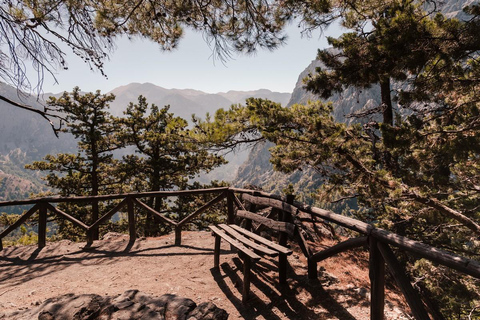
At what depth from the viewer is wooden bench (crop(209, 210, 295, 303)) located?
343cm

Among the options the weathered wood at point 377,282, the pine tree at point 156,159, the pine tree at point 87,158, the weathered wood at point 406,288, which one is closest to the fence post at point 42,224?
the weathered wood at point 377,282

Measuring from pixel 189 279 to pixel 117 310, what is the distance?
5.06ft

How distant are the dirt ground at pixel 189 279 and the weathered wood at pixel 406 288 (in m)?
1.13

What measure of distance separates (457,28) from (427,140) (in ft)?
9.61

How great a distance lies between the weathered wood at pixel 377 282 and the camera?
2863mm

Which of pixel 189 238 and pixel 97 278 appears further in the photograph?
pixel 189 238

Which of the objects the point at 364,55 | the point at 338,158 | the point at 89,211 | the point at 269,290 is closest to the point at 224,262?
the point at 269,290

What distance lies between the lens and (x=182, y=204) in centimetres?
1623

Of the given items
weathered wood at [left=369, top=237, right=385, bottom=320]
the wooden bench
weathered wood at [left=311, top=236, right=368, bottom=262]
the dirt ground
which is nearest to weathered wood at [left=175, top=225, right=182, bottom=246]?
the dirt ground

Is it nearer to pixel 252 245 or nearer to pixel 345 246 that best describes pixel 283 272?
pixel 252 245

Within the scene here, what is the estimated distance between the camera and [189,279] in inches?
173

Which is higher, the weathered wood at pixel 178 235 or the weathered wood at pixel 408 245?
the weathered wood at pixel 408 245

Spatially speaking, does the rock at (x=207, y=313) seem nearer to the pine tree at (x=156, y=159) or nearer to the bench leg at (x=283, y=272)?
the bench leg at (x=283, y=272)

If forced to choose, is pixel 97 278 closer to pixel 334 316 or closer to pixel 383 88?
pixel 334 316
